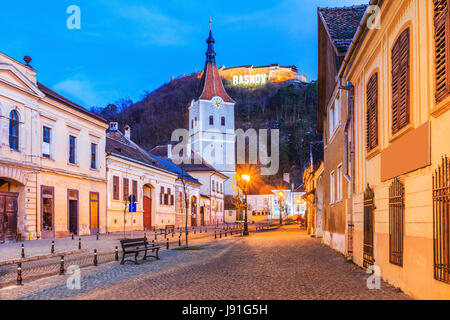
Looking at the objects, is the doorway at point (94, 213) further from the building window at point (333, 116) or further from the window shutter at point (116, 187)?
the building window at point (333, 116)

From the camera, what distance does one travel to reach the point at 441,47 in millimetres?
6805

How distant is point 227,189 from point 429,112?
8312 cm

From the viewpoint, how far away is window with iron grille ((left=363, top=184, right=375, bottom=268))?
11457 millimetres

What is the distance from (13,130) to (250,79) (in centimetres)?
14773

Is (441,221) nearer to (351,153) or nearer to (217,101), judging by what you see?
(351,153)

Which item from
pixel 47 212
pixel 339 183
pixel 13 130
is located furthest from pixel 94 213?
pixel 339 183

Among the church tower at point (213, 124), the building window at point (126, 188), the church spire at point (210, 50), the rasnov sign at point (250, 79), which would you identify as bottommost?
the building window at point (126, 188)

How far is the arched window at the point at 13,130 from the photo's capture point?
77.6ft

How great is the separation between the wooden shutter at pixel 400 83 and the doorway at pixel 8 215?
20.0 meters

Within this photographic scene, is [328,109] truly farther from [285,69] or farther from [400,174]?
[285,69]

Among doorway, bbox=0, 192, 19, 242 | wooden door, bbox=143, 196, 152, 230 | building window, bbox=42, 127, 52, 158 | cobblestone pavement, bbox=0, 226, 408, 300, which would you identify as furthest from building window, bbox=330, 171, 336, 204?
wooden door, bbox=143, 196, 152, 230

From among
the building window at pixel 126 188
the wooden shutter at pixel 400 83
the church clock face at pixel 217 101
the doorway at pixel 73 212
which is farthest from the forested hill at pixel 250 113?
the wooden shutter at pixel 400 83

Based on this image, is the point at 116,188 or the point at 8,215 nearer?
the point at 8,215

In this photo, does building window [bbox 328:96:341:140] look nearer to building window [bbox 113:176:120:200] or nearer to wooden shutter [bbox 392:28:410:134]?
wooden shutter [bbox 392:28:410:134]
